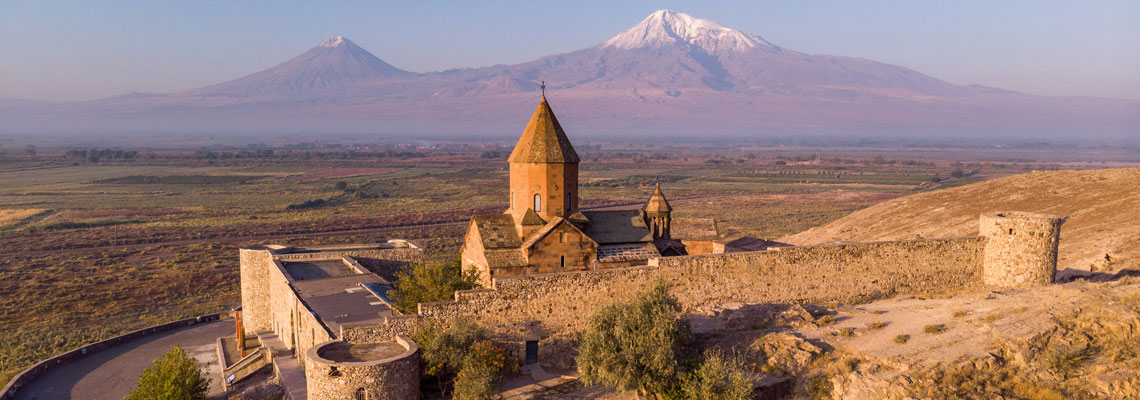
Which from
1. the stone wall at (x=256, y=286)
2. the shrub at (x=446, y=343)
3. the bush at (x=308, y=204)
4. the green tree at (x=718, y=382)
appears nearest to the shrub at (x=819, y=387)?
the green tree at (x=718, y=382)

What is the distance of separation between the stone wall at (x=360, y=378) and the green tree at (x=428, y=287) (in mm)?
3049

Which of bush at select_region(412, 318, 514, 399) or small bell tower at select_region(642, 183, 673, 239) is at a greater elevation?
small bell tower at select_region(642, 183, 673, 239)

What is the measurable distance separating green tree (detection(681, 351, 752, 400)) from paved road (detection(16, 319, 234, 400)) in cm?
1199

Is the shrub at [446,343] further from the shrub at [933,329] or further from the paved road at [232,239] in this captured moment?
the paved road at [232,239]

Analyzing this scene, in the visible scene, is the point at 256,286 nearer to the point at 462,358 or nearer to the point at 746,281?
the point at 462,358

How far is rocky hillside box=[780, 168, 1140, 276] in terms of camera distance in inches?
906

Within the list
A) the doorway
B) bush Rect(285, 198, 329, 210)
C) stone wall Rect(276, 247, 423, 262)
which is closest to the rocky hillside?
the doorway

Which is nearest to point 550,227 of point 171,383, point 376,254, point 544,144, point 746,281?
point 544,144

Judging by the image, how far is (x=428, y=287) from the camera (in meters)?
17.2

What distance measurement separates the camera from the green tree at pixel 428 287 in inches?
668

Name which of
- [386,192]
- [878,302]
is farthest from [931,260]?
[386,192]

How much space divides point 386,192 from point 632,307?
2976 inches

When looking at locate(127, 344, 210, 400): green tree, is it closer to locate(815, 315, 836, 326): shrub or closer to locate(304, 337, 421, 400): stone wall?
locate(304, 337, 421, 400): stone wall

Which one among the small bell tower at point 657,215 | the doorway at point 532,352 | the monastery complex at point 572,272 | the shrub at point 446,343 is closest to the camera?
the shrub at point 446,343
